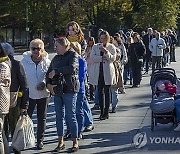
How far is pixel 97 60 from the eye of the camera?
10523 millimetres

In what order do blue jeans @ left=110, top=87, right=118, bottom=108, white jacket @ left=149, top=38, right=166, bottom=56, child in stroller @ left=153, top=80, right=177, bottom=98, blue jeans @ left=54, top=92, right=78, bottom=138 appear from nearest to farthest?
blue jeans @ left=54, top=92, right=78, bottom=138
child in stroller @ left=153, top=80, right=177, bottom=98
blue jeans @ left=110, top=87, right=118, bottom=108
white jacket @ left=149, top=38, right=166, bottom=56

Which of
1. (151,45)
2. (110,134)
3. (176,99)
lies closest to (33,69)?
(110,134)

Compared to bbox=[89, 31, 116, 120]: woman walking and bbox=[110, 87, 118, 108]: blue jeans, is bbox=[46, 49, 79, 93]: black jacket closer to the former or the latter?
bbox=[89, 31, 116, 120]: woman walking

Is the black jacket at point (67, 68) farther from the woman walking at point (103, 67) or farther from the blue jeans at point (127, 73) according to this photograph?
the blue jeans at point (127, 73)

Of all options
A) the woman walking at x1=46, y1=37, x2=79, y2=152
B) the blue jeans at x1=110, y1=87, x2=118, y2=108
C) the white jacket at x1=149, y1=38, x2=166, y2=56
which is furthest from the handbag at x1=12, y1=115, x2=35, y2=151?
the white jacket at x1=149, y1=38, x2=166, y2=56

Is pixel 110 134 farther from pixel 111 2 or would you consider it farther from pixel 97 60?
pixel 111 2

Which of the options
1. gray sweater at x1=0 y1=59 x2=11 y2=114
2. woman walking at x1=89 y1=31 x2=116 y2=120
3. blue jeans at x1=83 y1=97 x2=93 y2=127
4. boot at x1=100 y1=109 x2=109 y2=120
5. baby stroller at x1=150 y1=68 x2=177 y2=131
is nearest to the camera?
gray sweater at x1=0 y1=59 x2=11 y2=114

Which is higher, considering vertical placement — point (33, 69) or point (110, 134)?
point (33, 69)

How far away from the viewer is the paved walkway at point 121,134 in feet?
27.2

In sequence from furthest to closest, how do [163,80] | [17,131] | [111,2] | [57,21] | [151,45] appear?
[111,2], [57,21], [151,45], [163,80], [17,131]

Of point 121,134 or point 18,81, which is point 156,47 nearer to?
point 121,134

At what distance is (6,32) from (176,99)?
5452 centimetres

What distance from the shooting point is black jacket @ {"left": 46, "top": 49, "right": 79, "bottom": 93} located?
313 inches

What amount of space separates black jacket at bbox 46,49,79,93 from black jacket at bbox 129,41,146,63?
28.2 ft
